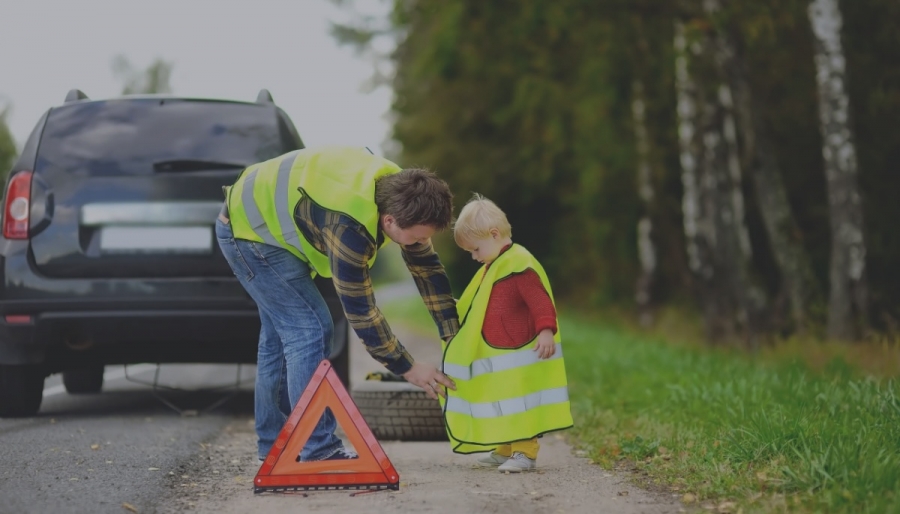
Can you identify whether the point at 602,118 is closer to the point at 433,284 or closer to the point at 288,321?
the point at 433,284

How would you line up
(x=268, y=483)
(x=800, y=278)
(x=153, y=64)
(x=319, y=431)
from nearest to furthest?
(x=268, y=483) → (x=319, y=431) → (x=800, y=278) → (x=153, y=64)

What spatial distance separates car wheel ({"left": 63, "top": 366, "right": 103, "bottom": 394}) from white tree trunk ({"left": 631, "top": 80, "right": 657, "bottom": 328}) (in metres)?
10.9

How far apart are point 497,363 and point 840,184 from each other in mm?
6366

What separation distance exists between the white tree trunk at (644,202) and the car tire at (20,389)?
12.3 m

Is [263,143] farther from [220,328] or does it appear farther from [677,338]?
[677,338]

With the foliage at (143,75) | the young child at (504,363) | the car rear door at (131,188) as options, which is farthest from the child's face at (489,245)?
the foliage at (143,75)

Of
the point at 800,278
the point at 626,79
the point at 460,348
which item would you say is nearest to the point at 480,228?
the point at 460,348

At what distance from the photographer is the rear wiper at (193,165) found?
641 centimetres

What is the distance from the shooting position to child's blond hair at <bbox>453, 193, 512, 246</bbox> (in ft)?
16.9

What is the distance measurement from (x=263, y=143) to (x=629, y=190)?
49.1 ft

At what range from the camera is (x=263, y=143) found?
6.53 metres

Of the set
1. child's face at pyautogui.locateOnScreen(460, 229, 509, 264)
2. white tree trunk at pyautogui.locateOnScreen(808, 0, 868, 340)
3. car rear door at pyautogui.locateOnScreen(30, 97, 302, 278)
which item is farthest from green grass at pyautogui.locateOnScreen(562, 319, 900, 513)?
car rear door at pyautogui.locateOnScreen(30, 97, 302, 278)

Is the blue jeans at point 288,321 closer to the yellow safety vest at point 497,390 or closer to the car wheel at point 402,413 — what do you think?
the yellow safety vest at point 497,390

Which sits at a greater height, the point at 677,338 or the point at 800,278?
the point at 800,278
